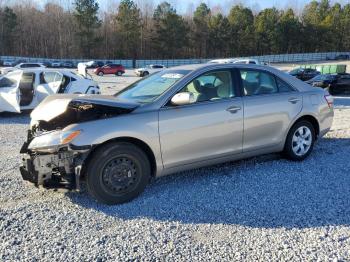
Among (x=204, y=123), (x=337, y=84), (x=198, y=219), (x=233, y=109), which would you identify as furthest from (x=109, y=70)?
(x=198, y=219)

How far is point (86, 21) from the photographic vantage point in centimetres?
7375

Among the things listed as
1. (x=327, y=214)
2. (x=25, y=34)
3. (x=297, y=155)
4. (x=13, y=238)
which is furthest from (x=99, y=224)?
(x=25, y=34)

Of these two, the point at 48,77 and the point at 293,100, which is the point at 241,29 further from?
the point at 293,100

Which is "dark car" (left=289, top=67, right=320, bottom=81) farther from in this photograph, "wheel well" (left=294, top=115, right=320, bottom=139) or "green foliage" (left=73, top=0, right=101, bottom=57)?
"green foliage" (left=73, top=0, right=101, bottom=57)

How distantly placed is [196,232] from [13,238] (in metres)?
1.74

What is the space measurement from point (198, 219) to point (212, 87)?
6.25 feet

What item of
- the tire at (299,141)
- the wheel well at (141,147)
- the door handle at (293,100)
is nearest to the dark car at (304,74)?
the tire at (299,141)

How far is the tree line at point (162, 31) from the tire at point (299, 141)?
73.0 metres

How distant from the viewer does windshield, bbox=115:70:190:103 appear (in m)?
4.98

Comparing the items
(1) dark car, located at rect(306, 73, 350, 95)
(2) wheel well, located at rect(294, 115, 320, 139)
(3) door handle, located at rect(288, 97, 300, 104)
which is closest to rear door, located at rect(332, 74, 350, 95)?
(1) dark car, located at rect(306, 73, 350, 95)

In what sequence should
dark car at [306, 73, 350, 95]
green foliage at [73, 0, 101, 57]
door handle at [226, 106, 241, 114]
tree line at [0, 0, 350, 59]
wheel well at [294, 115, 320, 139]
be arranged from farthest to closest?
tree line at [0, 0, 350, 59], green foliage at [73, 0, 101, 57], dark car at [306, 73, 350, 95], wheel well at [294, 115, 320, 139], door handle at [226, 106, 241, 114]

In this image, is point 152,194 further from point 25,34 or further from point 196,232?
point 25,34

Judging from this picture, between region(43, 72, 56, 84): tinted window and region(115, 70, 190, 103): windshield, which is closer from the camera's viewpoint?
region(115, 70, 190, 103): windshield

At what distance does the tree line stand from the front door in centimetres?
7330
